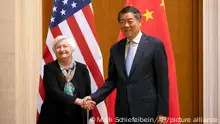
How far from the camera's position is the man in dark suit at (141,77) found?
2.36 meters

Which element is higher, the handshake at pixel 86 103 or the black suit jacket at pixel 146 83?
the black suit jacket at pixel 146 83

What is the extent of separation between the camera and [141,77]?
2357mm

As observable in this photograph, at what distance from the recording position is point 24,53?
11.0 ft

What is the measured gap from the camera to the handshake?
2.64m

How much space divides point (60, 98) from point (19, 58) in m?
0.92

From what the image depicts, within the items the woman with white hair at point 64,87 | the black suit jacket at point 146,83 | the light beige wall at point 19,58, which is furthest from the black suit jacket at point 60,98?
the light beige wall at point 19,58

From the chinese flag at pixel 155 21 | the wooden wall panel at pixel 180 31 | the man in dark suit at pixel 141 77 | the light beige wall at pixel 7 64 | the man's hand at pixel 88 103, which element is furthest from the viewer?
the wooden wall panel at pixel 180 31

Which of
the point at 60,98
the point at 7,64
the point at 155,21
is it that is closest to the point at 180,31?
the point at 155,21

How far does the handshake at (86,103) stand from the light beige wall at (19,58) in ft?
2.91

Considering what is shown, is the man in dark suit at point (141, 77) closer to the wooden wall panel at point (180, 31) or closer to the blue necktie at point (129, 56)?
the blue necktie at point (129, 56)

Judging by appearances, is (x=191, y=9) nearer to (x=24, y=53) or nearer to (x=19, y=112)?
(x=24, y=53)

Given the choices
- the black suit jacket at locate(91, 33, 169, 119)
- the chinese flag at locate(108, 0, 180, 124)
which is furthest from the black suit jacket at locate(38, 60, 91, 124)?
the black suit jacket at locate(91, 33, 169, 119)

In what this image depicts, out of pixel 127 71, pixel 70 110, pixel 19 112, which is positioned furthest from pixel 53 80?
pixel 19 112

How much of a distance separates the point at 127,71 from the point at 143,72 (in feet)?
0.39
